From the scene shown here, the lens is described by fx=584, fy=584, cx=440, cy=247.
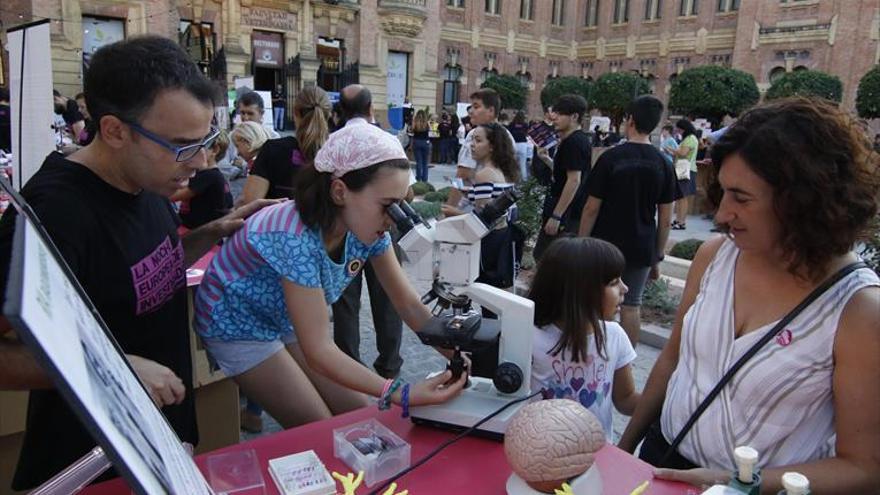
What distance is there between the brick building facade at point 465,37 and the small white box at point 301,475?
12.7 m

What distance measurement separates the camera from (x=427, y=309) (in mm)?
2084

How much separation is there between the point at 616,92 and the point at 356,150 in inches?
975

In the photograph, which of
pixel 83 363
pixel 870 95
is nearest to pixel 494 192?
pixel 83 363

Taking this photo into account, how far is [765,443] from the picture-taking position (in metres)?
1.40

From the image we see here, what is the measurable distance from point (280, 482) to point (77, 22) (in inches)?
812

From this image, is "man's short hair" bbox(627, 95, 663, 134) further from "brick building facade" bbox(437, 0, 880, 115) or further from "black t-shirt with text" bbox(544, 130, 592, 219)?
"brick building facade" bbox(437, 0, 880, 115)

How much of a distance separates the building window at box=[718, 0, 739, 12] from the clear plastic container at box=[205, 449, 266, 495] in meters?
31.2

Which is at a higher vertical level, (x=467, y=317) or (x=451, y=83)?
(x=451, y=83)

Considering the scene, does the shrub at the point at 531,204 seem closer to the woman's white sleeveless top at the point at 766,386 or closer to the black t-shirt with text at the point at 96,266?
the woman's white sleeveless top at the point at 766,386

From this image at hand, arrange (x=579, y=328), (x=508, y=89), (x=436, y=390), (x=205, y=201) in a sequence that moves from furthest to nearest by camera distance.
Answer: (x=508, y=89) < (x=205, y=201) < (x=579, y=328) < (x=436, y=390)

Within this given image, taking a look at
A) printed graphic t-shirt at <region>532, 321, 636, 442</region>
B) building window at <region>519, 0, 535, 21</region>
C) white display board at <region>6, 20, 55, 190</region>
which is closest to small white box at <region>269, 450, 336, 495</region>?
printed graphic t-shirt at <region>532, 321, 636, 442</region>

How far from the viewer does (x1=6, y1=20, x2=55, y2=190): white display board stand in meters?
3.43

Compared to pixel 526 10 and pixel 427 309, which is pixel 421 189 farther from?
pixel 526 10

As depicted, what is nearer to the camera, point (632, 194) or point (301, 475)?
point (301, 475)
